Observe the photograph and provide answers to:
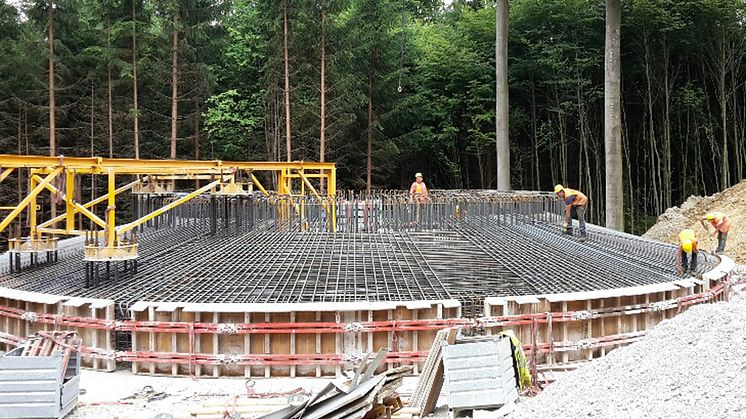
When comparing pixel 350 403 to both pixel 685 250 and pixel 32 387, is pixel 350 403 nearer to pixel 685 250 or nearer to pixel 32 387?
pixel 32 387

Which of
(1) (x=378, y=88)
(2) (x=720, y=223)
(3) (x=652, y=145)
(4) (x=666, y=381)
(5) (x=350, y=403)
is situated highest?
(1) (x=378, y=88)

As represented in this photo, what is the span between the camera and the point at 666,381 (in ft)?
20.6

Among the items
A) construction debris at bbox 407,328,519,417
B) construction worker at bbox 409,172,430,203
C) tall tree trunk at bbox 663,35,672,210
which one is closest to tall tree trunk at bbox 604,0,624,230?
construction worker at bbox 409,172,430,203

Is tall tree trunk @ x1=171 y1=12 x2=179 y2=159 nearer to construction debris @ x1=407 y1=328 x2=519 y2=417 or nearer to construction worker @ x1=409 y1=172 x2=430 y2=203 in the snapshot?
construction worker @ x1=409 y1=172 x2=430 y2=203

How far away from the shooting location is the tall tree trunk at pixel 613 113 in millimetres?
19547

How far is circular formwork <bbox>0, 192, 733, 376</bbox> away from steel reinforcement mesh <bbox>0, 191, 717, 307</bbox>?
0.05 m

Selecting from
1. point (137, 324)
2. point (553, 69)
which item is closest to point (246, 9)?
point (553, 69)

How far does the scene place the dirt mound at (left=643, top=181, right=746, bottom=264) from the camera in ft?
69.6

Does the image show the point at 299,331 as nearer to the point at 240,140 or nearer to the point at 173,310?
the point at 173,310

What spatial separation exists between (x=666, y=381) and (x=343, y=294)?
193 inches

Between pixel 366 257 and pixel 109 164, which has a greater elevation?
pixel 109 164

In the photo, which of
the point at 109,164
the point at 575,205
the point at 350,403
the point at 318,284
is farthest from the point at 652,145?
the point at 350,403

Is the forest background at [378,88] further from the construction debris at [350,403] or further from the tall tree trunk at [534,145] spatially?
the construction debris at [350,403]

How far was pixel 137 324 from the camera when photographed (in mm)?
8680
